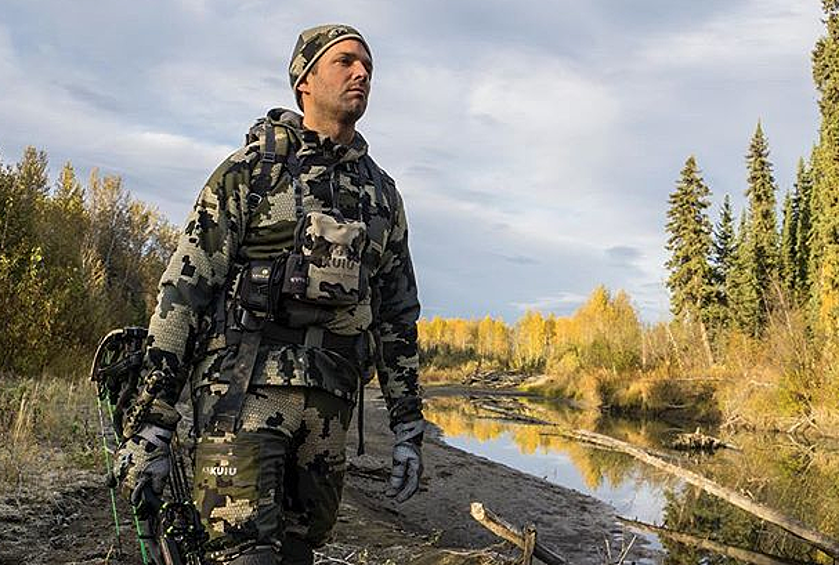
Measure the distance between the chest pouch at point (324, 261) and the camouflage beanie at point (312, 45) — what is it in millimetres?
542

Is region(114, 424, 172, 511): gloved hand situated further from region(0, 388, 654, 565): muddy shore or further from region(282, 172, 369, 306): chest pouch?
region(0, 388, 654, 565): muddy shore

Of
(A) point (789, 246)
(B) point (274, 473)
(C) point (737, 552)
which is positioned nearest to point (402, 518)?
(C) point (737, 552)

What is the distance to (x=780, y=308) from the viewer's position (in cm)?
2866

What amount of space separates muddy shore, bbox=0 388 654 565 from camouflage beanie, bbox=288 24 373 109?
136 inches

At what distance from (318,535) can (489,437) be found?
20958 mm

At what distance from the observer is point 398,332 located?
3715mm

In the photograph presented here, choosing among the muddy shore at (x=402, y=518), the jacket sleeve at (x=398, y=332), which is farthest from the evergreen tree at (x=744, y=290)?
the jacket sleeve at (x=398, y=332)

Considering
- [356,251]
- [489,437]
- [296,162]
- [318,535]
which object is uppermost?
[296,162]

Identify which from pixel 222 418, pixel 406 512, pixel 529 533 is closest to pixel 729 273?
pixel 406 512

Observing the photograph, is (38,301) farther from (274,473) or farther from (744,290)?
(744,290)

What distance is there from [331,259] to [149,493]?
1.07m

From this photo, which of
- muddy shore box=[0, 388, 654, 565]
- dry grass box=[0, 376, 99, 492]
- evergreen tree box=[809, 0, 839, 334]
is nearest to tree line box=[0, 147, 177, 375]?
dry grass box=[0, 376, 99, 492]

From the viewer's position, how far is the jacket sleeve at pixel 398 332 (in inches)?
144

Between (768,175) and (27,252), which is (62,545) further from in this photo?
(768,175)
